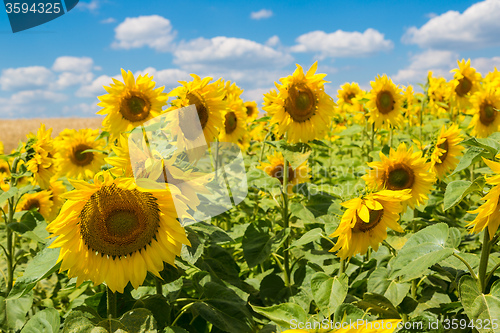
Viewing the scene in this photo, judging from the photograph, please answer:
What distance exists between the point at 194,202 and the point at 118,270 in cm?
46

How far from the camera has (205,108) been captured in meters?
2.89

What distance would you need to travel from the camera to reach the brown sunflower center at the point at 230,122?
13.6 feet

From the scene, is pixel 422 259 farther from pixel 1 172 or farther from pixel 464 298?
pixel 1 172

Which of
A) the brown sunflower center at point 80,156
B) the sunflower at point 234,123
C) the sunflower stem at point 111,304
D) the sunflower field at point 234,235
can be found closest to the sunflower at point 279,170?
the sunflower field at point 234,235

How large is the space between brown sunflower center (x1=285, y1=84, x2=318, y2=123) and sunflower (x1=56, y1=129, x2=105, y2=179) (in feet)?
7.13

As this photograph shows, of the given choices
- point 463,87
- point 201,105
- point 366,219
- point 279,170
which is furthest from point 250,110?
point 366,219

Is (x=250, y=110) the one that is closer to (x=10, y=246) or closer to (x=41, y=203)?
(x=41, y=203)

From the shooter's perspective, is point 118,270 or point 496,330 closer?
point 496,330

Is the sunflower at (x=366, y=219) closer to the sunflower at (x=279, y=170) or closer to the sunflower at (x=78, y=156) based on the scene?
the sunflower at (x=279, y=170)

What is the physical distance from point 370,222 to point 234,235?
4.62 feet

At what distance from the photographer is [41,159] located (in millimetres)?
3600

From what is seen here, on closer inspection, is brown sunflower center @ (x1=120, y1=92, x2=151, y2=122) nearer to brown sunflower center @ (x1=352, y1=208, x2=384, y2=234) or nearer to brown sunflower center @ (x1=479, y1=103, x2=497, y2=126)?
brown sunflower center @ (x1=352, y1=208, x2=384, y2=234)

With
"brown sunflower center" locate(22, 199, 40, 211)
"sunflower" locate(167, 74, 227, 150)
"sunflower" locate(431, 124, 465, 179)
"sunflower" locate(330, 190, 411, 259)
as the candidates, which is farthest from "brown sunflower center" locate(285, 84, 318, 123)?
"brown sunflower center" locate(22, 199, 40, 211)

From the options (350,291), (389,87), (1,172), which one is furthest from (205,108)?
(1,172)
